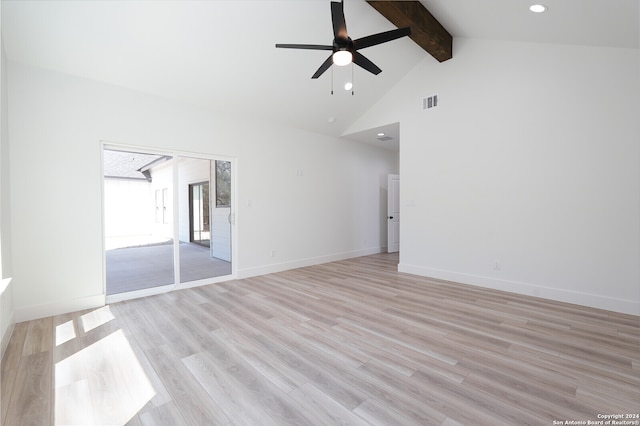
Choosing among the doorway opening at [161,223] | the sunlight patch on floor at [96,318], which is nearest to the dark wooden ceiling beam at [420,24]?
the doorway opening at [161,223]

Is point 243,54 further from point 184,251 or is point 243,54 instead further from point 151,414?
point 151,414

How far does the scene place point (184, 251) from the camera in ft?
16.3

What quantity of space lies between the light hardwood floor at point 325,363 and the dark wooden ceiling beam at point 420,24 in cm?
373

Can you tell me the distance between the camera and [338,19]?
2602 millimetres

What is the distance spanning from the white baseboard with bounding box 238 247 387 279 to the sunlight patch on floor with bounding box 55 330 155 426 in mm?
2703

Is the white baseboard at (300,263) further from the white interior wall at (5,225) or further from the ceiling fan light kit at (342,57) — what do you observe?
Answer: the ceiling fan light kit at (342,57)

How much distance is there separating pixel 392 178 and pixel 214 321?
6.11 m

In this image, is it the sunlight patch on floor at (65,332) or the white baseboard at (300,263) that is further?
the white baseboard at (300,263)

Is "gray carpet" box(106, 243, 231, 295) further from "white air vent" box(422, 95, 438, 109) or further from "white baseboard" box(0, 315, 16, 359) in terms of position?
"white air vent" box(422, 95, 438, 109)

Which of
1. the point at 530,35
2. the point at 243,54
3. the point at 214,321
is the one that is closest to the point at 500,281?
the point at 530,35

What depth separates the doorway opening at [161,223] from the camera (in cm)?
430

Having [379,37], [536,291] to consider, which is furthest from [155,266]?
[536,291]

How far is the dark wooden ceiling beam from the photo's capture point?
12.1 feet

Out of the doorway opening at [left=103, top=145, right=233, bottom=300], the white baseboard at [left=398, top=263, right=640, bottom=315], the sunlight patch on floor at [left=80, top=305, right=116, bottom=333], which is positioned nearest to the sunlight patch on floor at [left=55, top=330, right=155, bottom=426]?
the sunlight patch on floor at [left=80, top=305, right=116, bottom=333]
